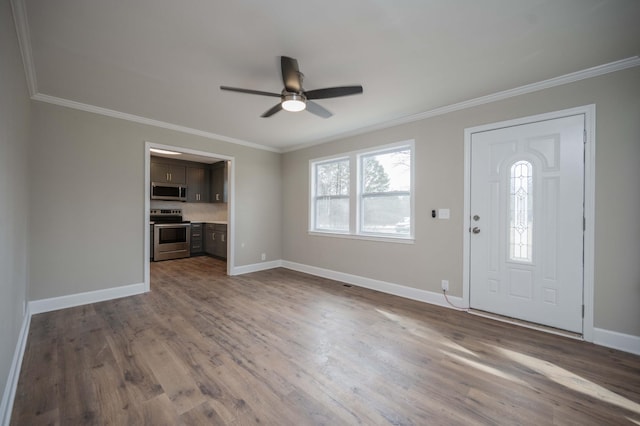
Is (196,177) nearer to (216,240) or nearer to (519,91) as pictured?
(216,240)

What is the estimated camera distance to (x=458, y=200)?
3332 millimetres

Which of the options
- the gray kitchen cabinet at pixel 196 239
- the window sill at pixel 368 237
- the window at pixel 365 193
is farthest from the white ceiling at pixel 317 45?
the gray kitchen cabinet at pixel 196 239

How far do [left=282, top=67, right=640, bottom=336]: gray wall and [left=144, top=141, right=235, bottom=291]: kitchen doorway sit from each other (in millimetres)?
1219

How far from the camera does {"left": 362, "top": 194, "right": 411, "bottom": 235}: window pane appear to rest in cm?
390

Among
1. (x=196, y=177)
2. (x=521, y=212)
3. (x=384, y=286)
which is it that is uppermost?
(x=196, y=177)

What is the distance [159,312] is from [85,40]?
2798 mm

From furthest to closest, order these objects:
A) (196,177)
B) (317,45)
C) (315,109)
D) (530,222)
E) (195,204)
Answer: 1. (195,204)
2. (196,177)
3. (530,222)
4. (315,109)
5. (317,45)

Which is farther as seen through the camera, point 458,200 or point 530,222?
point 458,200

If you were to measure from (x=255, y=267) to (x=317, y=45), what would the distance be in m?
4.26

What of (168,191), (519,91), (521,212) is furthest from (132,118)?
(521,212)

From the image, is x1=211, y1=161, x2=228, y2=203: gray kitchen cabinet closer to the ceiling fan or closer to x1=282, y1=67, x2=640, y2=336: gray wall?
x1=282, y1=67, x2=640, y2=336: gray wall

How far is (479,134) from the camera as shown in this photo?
10.4 ft

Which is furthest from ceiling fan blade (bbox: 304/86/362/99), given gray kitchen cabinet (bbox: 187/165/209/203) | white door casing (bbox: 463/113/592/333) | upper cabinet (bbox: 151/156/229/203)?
gray kitchen cabinet (bbox: 187/165/209/203)

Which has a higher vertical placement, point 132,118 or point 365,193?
point 132,118
